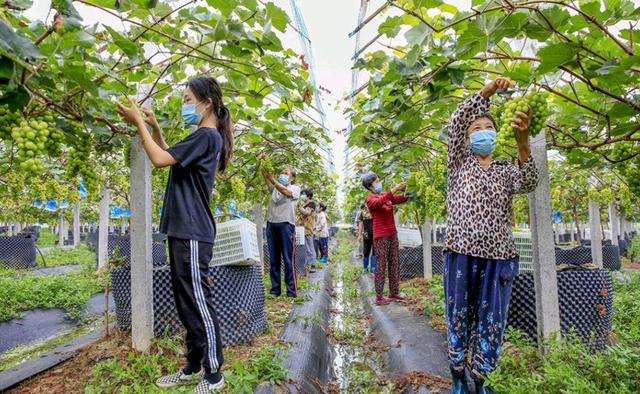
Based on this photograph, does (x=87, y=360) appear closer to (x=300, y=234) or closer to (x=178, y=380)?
(x=178, y=380)

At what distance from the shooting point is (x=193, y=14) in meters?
1.96

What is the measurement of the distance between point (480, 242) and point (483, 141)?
1.72ft

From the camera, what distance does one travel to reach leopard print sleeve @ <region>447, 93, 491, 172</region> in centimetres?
222

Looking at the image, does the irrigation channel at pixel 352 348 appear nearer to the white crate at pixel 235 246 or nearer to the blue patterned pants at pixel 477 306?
the blue patterned pants at pixel 477 306

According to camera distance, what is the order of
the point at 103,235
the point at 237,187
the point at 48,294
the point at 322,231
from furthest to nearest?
the point at 322,231 → the point at 103,235 → the point at 48,294 → the point at 237,187

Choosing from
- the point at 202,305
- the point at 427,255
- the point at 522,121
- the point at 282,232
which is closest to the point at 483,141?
the point at 522,121

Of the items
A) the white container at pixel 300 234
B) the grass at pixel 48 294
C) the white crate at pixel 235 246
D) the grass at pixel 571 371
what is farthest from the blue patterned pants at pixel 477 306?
the white container at pixel 300 234

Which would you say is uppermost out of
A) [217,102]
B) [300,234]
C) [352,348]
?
[217,102]

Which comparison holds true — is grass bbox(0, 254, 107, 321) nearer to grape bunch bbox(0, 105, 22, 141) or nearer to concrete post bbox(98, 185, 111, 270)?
concrete post bbox(98, 185, 111, 270)

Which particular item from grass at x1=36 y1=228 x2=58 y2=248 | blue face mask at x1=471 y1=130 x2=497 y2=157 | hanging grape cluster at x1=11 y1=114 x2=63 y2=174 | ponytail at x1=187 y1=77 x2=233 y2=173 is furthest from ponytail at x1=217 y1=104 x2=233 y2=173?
grass at x1=36 y1=228 x2=58 y2=248

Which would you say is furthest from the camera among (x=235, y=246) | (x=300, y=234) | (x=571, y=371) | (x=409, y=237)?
(x=409, y=237)

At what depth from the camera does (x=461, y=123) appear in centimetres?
227

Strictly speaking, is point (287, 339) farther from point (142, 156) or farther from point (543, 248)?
point (543, 248)

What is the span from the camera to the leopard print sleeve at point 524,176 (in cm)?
216
